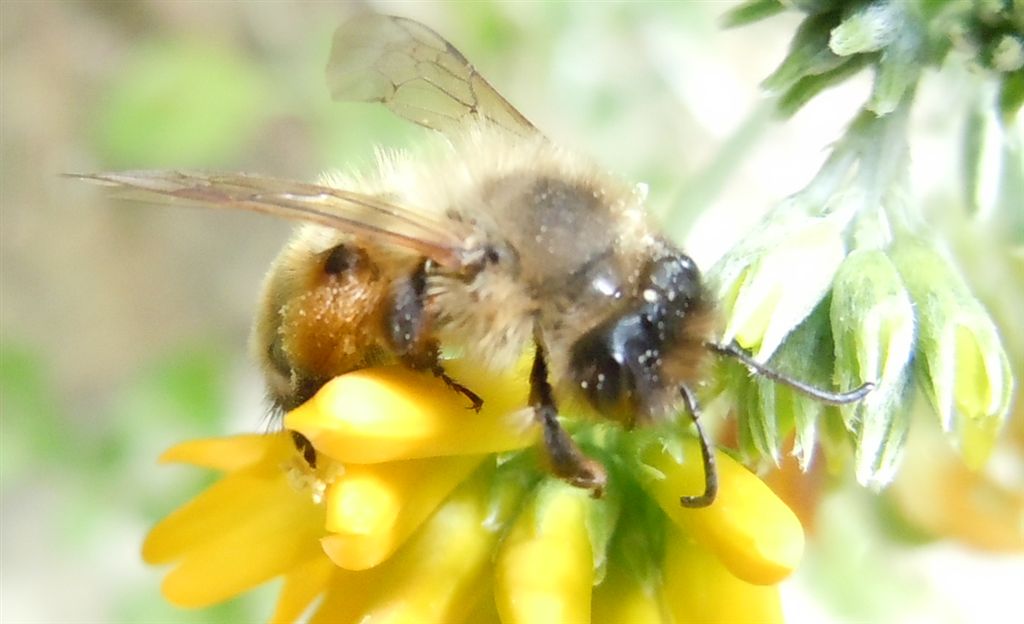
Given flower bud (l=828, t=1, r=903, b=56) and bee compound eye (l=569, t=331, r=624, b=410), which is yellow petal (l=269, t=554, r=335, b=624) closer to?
bee compound eye (l=569, t=331, r=624, b=410)

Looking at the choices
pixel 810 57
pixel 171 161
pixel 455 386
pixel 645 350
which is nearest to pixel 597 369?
pixel 645 350

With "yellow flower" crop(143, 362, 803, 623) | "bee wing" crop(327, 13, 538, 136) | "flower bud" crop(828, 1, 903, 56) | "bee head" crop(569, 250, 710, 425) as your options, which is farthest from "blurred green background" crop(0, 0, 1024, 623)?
"bee head" crop(569, 250, 710, 425)

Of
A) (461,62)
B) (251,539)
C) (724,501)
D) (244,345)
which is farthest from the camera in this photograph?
(244,345)

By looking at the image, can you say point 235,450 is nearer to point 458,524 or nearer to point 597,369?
point 458,524

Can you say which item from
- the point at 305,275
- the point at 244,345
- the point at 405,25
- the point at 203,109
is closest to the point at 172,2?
the point at 203,109

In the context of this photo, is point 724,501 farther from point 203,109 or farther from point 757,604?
point 203,109

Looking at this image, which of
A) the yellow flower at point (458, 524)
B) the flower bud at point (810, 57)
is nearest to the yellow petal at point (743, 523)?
the yellow flower at point (458, 524)
